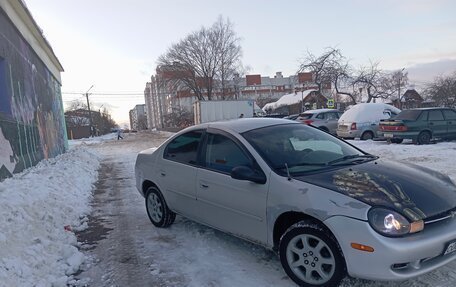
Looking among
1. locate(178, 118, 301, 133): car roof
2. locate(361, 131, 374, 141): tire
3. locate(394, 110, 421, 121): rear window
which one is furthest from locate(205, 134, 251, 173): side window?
locate(361, 131, 374, 141): tire

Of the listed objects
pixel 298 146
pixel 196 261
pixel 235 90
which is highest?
pixel 235 90

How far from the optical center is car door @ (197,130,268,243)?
155 inches

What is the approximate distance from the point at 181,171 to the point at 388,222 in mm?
2769

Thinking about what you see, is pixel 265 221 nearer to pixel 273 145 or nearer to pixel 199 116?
pixel 273 145

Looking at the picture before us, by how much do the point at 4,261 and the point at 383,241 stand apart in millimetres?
3589

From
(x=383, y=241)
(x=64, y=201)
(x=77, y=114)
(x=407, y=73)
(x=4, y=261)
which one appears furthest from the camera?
(x=77, y=114)

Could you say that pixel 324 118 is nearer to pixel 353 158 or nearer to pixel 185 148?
pixel 185 148

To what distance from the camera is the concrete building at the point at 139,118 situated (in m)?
141

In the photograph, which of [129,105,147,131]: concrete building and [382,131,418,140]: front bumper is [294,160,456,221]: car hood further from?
[129,105,147,131]: concrete building

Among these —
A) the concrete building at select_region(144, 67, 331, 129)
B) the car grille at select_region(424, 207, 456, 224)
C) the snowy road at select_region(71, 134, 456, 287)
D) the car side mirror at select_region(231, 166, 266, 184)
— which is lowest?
the snowy road at select_region(71, 134, 456, 287)

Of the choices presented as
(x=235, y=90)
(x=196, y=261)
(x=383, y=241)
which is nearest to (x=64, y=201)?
(x=196, y=261)

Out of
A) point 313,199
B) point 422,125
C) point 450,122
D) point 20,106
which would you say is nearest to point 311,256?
point 313,199

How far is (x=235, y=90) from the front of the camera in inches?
2323

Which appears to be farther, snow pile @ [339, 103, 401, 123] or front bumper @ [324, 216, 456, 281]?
snow pile @ [339, 103, 401, 123]
